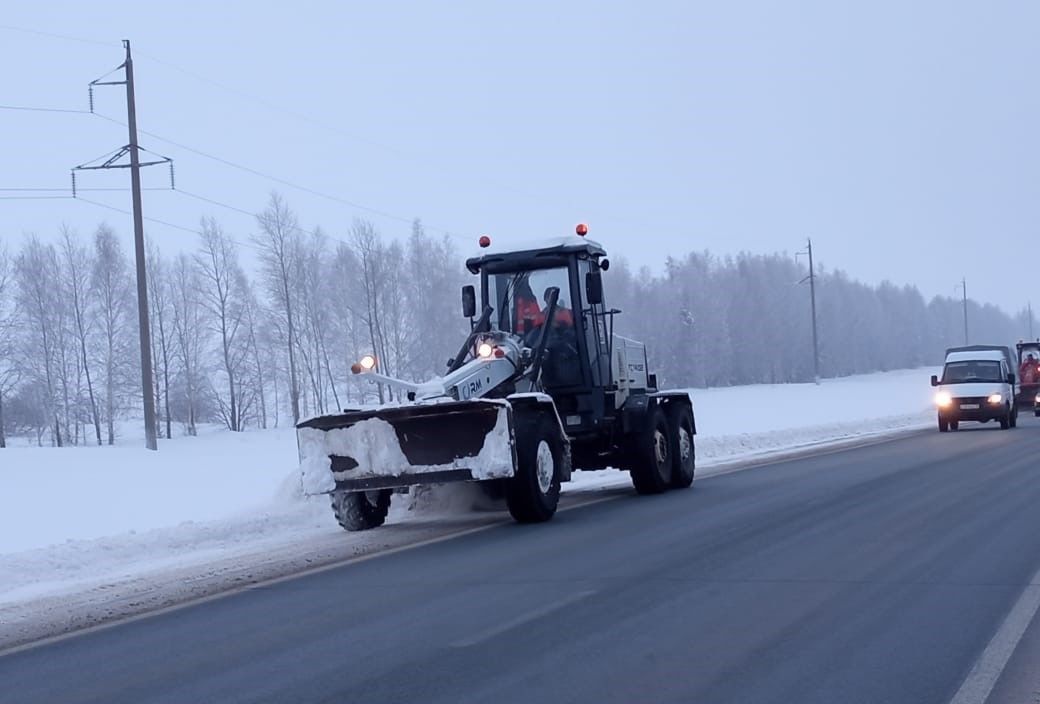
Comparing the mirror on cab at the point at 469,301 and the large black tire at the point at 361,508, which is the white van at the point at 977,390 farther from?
the large black tire at the point at 361,508

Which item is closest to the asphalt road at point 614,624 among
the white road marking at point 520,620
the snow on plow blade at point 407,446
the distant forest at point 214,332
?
the white road marking at point 520,620

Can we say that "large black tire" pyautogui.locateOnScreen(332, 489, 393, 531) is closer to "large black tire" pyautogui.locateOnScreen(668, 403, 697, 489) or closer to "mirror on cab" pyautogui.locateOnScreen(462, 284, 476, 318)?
"mirror on cab" pyautogui.locateOnScreen(462, 284, 476, 318)

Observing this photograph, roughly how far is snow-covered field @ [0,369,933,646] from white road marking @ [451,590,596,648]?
3307 millimetres

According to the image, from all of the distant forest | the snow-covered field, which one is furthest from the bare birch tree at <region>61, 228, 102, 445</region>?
the snow-covered field

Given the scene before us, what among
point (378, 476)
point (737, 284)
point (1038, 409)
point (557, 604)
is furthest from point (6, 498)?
point (737, 284)

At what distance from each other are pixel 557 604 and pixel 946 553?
402 centimetres

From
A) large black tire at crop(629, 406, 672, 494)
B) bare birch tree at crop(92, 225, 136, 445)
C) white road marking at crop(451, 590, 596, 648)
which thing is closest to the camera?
white road marking at crop(451, 590, 596, 648)

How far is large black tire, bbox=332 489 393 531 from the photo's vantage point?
46.5ft

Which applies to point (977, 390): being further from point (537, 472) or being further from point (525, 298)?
point (537, 472)

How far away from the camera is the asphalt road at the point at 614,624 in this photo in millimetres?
6457

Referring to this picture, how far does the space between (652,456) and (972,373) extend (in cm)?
1964

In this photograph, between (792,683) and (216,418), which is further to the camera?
(216,418)

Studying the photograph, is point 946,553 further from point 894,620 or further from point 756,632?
point 756,632

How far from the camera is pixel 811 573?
9.68 metres
